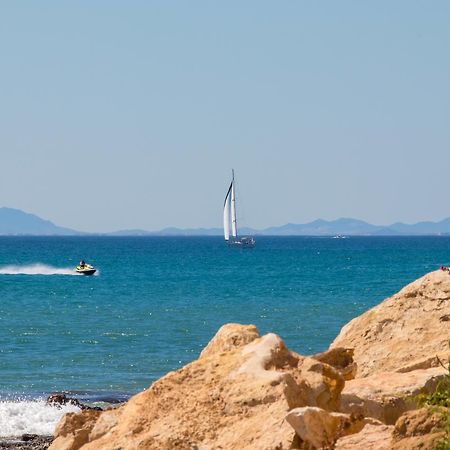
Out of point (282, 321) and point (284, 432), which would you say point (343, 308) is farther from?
point (284, 432)

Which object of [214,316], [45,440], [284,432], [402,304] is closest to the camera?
[284,432]

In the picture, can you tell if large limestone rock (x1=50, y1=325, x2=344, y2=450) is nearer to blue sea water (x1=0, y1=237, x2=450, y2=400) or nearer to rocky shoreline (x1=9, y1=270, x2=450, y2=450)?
rocky shoreline (x1=9, y1=270, x2=450, y2=450)

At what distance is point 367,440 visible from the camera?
9141 millimetres

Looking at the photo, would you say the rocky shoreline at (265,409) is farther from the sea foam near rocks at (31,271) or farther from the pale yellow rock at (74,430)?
the sea foam near rocks at (31,271)

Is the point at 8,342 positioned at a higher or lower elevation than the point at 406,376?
lower

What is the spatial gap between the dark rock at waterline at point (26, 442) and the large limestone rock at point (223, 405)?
1236 cm

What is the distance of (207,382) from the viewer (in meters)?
10.2

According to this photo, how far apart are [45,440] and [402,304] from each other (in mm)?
11855

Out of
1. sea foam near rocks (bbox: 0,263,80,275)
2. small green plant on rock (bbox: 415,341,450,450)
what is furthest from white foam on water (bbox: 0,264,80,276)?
small green plant on rock (bbox: 415,341,450,450)

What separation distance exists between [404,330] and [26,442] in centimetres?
1256

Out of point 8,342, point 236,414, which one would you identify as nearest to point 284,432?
point 236,414

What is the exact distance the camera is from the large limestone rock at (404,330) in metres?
13.0

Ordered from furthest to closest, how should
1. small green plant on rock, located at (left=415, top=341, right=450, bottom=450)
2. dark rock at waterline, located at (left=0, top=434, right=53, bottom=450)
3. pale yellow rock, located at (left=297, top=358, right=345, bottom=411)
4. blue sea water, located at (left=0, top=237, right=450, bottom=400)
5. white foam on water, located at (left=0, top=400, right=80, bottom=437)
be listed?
1. blue sea water, located at (left=0, top=237, right=450, bottom=400)
2. white foam on water, located at (left=0, top=400, right=80, bottom=437)
3. dark rock at waterline, located at (left=0, top=434, right=53, bottom=450)
4. pale yellow rock, located at (left=297, top=358, right=345, bottom=411)
5. small green plant on rock, located at (left=415, top=341, right=450, bottom=450)

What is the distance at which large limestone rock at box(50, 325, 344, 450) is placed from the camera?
9.56 meters
